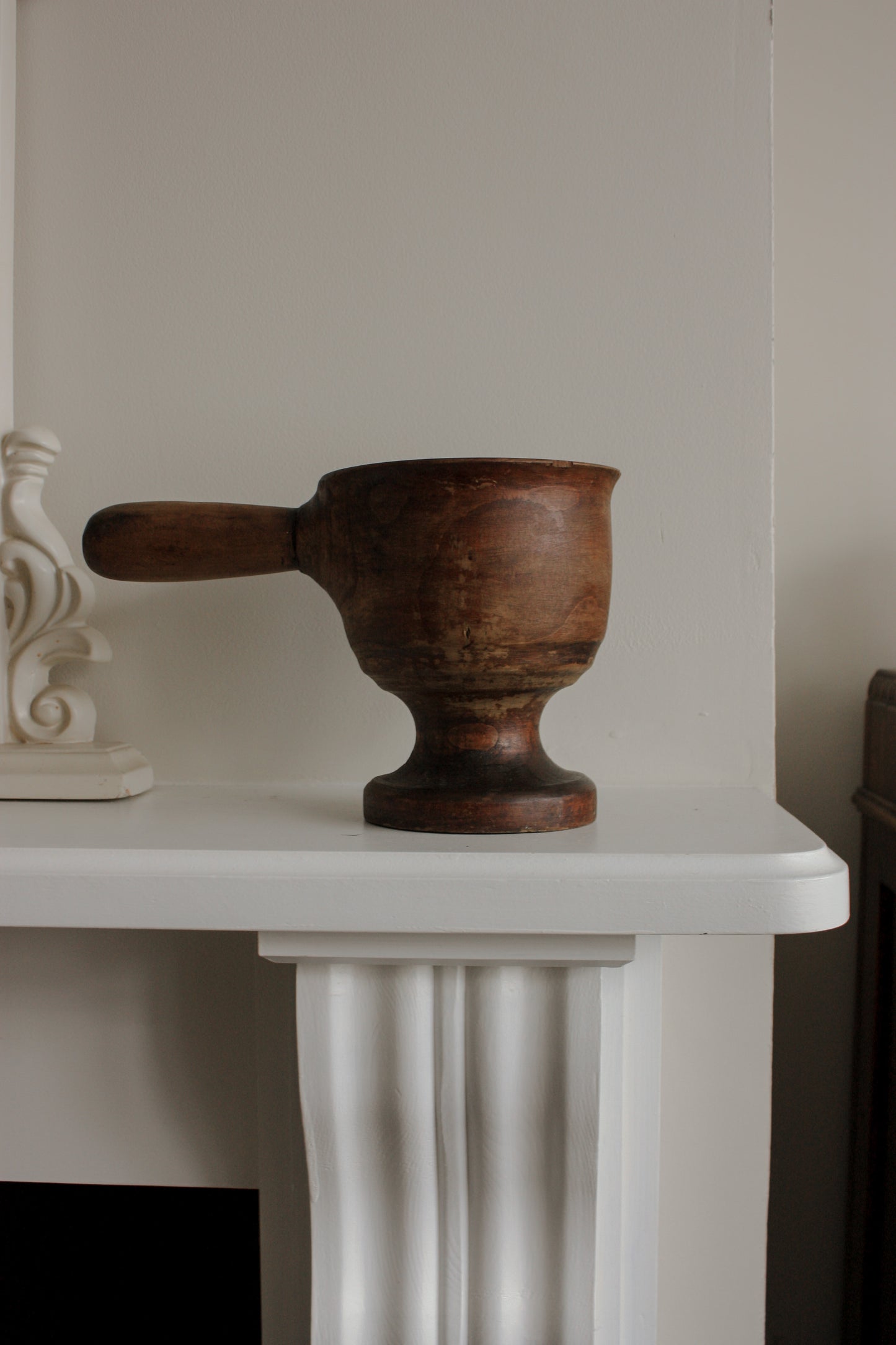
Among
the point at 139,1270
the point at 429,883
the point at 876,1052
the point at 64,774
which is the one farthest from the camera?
the point at 876,1052

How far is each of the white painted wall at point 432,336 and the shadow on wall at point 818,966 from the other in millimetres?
303

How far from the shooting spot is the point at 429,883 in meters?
0.42

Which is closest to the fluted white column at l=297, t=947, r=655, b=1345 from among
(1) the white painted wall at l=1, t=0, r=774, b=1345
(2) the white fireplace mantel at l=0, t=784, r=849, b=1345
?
(2) the white fireplace mantel at l=0, t=784, r=849, b=1345

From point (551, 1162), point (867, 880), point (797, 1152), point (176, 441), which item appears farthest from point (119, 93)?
point (797, 1152)

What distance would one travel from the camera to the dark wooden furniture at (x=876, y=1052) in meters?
0.79

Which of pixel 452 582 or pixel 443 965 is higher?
pixel 452 582

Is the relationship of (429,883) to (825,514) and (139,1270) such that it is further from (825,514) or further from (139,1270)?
(825,514)

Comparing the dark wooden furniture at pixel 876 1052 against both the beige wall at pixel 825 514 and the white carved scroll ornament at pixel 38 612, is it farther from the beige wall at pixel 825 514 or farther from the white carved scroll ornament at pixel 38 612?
the white carved scroll ornament at pixel 38 612

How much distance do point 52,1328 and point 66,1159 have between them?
17cm

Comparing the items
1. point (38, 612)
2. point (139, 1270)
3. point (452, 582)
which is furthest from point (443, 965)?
point (139, 1270)

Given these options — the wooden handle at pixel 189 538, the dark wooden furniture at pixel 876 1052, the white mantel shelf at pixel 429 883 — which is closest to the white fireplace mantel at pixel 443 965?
the white mantel shelf at pixel 429 883

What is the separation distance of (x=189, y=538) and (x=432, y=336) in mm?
224

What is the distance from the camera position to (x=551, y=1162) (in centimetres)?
49

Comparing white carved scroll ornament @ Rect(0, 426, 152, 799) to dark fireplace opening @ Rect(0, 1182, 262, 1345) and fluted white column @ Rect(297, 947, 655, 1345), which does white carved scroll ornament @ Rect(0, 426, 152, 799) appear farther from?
dark fireplace opening @ Rect(0, 1182, 262, 1345)
